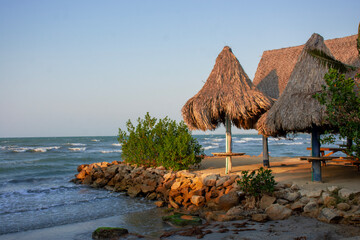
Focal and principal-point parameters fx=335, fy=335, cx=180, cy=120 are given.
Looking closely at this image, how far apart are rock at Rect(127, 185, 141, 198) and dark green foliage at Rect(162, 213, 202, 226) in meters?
3.43

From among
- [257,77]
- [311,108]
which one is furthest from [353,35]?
[311,108]

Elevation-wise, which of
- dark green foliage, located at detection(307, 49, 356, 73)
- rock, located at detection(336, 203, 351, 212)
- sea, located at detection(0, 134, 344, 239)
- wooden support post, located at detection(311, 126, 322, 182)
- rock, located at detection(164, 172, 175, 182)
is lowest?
sea, located at detection(0, 134, 344, 239)

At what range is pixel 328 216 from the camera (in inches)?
252

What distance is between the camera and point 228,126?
10.8 meters

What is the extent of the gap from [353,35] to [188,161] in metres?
7.13

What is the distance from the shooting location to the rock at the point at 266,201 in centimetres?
743

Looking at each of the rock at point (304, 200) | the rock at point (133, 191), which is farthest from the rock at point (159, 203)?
the rock at point (304, 200)

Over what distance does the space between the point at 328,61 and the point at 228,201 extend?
4.22 m

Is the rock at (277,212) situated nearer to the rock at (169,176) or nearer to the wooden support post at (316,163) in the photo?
the wooden support post at (316,163)

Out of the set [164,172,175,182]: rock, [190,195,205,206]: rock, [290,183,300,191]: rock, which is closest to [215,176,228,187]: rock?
[190,195,205,206]: rock

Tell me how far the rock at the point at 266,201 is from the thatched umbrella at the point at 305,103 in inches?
78.3

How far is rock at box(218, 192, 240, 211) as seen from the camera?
791 cm

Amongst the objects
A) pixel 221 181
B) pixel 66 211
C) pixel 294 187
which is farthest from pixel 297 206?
pixel 66 211

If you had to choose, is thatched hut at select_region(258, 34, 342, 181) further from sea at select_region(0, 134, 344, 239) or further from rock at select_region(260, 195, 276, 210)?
rock at select_region(260, 195, 276, 210)
